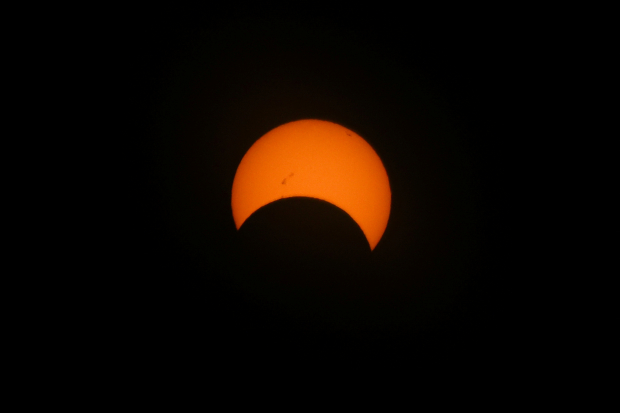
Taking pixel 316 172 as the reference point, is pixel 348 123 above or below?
above

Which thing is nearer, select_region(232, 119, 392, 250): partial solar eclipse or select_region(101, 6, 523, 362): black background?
select_region(232, 119, 392, 250): partial solar eclipse

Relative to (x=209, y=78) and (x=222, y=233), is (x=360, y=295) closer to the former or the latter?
(x=222, y=233)

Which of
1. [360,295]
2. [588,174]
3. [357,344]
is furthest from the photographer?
[588,174]

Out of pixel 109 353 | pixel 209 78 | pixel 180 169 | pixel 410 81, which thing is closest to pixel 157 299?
pixel 109 353

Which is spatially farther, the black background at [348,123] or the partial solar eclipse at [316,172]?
the black background at [348,123]
